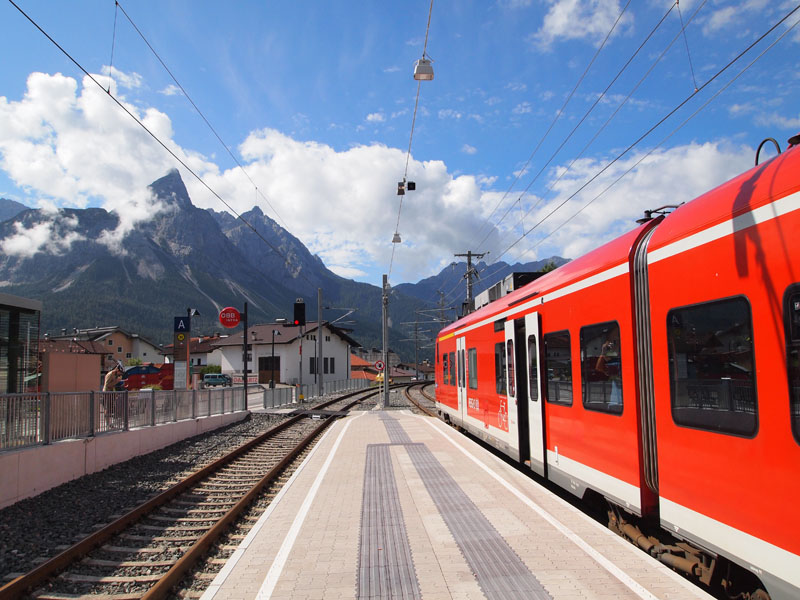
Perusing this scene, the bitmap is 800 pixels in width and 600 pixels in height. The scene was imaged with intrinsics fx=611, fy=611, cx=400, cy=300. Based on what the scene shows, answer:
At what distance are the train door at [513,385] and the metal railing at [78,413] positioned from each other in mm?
7511

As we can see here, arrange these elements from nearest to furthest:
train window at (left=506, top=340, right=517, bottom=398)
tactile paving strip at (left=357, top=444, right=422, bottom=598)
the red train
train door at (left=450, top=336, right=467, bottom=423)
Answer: the red train < tactile paving strip at (left=357, top=444, right=422, bottom=598) < train window at (left=506, top=340, right=517, bottom=398) < train door at (left=450, top=336, right=467, bottom=423)

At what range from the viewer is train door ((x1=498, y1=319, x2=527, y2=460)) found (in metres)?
9.77

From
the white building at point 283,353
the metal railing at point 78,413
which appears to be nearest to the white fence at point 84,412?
the metal railing at point 78,413

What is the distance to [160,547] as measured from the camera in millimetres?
6723

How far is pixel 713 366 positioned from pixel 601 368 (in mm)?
1941

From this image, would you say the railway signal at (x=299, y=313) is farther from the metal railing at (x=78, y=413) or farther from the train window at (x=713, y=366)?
the train window at (x=713, y=366)

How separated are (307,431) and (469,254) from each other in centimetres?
1866

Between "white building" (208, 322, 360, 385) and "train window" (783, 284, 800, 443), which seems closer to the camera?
"train window" (783, 284, 800, 443)

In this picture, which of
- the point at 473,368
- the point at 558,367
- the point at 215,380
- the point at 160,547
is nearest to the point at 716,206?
the point at 558,367

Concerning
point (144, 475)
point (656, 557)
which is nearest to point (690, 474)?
point (656, 557)

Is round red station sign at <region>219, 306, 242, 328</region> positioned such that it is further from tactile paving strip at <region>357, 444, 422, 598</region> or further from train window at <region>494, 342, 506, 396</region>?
tactile paving strip at <region>357, 444, 422, 598</region>

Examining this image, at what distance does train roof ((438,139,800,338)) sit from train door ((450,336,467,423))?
858 cm

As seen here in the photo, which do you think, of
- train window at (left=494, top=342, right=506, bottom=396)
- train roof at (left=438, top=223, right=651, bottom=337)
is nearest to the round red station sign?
train window at (left=494, top=342, right=506, bottom=396)

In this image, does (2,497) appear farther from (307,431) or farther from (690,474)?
(307,431)
